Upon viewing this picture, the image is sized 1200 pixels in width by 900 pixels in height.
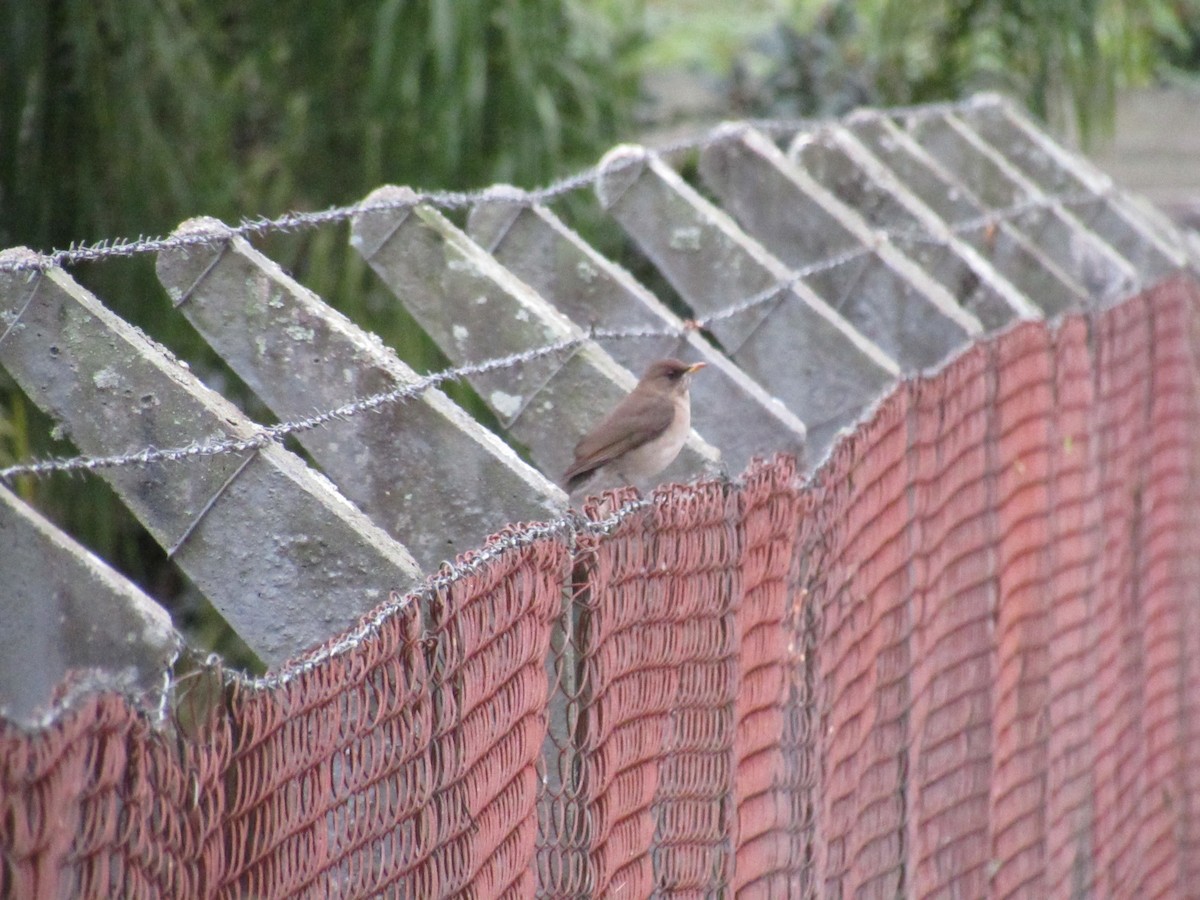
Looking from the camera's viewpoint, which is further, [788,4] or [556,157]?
[788,4]

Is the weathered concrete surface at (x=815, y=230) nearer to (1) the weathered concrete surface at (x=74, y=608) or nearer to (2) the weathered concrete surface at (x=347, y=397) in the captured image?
(2) the weathered concrete surface at (x=347, y=397)

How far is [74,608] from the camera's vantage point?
6.83 ft

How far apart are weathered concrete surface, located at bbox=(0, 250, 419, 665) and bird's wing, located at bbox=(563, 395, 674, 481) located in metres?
1.12

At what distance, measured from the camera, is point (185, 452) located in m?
2.37

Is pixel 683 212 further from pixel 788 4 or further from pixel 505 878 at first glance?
pixel 788 4

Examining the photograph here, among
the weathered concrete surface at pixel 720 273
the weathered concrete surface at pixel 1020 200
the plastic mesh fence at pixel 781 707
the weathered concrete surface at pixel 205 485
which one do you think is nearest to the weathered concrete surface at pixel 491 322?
the plastic mesh fence at pixel 781 707

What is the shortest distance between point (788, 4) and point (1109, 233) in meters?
7.38

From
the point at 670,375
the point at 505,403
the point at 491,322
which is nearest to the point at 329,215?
the point at 491,322

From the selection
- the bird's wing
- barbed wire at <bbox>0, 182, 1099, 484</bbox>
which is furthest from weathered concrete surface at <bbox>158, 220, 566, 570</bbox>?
the bird's wing

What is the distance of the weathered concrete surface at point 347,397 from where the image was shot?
9.87 ft

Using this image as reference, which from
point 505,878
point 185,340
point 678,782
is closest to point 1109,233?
point 185,340

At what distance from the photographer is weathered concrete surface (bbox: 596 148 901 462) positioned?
4.24m

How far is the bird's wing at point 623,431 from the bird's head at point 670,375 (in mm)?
31

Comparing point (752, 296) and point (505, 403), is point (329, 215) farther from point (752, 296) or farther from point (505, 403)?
point (752, 296)
